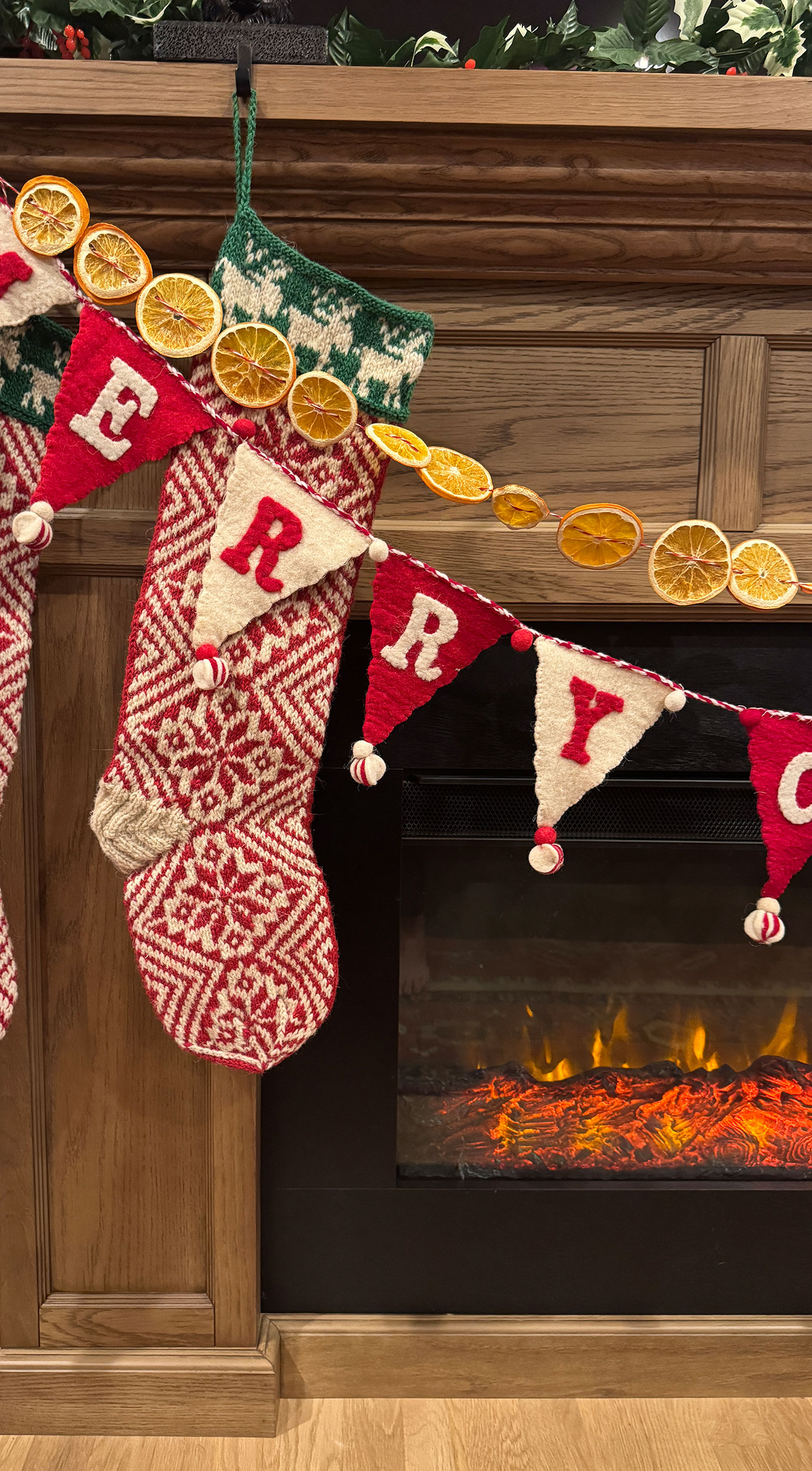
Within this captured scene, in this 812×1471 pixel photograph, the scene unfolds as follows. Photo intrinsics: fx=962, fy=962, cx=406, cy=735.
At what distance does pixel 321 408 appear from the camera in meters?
0.96

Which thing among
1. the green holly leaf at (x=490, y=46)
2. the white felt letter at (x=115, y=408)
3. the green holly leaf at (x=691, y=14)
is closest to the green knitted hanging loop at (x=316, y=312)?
the white felt letter at (x=115, y=408)

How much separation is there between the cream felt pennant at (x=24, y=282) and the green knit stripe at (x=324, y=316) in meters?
0.15

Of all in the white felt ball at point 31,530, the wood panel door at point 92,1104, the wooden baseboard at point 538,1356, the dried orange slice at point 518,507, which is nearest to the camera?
the white felt ball at point 31,530

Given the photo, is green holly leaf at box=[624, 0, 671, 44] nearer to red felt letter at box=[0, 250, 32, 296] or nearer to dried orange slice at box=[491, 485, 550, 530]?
dried orange slice at box=[491, 485, 550, 530]

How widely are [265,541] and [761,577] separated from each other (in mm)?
534

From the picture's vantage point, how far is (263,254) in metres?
0.95

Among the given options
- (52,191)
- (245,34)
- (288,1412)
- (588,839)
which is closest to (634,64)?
(245,34)

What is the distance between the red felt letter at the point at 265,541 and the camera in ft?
3.14

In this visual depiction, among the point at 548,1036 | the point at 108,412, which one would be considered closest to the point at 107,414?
the point at 108,412

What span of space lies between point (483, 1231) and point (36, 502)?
113 cm

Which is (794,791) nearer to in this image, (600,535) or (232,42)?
(600,535)

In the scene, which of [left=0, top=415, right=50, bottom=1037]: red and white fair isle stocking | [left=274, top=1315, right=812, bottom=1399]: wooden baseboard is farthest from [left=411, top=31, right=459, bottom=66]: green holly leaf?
A: [left=274, top=1315, right=812, bottom=1399]: wooden baseboard

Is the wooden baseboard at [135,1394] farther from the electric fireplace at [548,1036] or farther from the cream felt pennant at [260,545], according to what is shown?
the cream felt pennant at [260,545]

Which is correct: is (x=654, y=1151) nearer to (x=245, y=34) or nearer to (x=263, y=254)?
(x=263, y=254)
